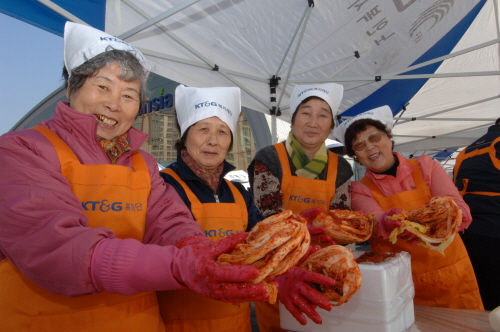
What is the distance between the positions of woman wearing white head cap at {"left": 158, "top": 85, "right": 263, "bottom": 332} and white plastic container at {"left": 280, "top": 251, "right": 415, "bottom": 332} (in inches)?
14.2

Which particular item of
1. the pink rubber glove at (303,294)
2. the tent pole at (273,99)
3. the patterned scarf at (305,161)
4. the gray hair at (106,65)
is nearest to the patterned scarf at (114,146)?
the gray hair at (106,65)

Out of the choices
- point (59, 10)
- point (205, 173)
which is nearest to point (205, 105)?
point (205, 173)

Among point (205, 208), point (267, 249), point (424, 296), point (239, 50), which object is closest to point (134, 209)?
point (205, 208)

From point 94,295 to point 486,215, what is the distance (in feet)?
9.28

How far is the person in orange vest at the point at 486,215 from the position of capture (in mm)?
Result: 2422

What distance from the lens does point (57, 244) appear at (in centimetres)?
78

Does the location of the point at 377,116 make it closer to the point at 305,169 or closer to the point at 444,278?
the point at 305,169

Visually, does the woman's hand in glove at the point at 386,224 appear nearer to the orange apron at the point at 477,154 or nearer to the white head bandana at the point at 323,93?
the white head bandana at the point at 323,93

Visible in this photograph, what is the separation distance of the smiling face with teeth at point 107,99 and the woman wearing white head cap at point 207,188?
0.44m

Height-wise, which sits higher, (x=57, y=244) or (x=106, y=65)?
(x=106, y=65)

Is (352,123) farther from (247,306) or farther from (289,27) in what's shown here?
(289,27)

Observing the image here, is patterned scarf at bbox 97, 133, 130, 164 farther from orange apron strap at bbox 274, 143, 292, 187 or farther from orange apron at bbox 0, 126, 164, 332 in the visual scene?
orange apron strap at bbox 274, 143, 292, 187

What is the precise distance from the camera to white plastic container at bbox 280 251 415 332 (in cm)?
124

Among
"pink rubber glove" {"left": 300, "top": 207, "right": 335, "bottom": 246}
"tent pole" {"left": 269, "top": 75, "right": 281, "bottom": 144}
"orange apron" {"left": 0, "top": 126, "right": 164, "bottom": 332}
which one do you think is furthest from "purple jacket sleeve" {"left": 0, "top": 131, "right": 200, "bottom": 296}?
"tent pole" {"left": 269, "top": 75, "right": 281, "bottom": 144}
